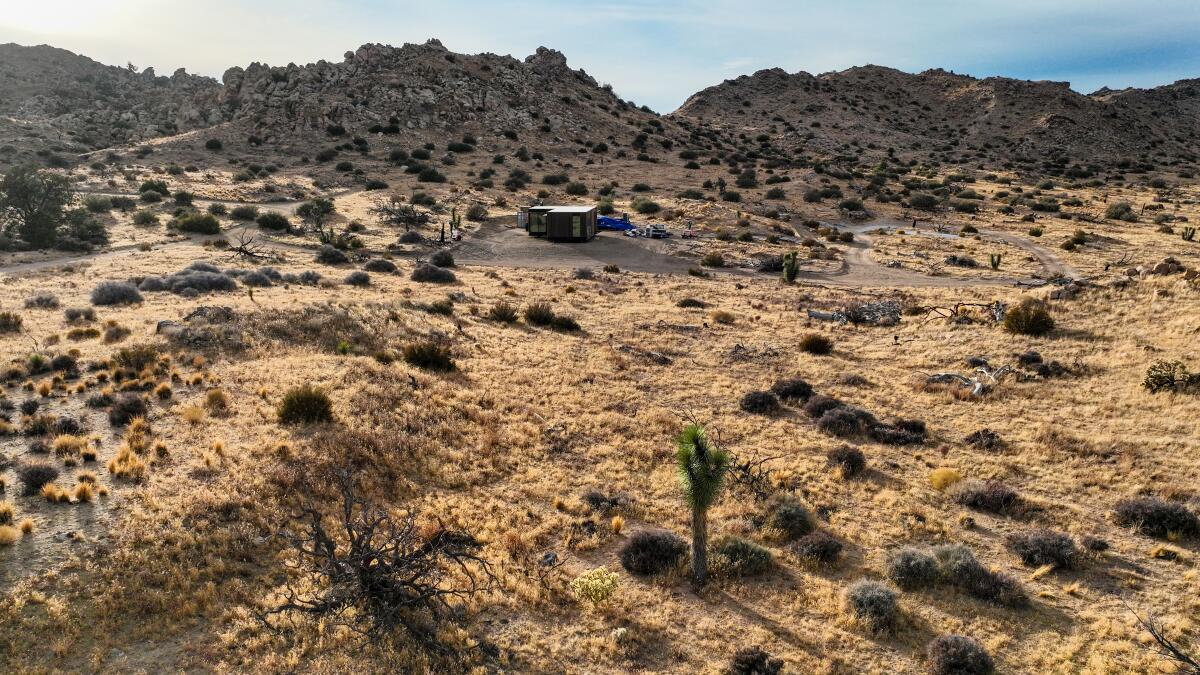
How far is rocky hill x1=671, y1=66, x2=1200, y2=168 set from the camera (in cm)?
11256

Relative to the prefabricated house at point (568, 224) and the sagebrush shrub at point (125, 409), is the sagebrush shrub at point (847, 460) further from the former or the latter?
the prefabricated house at point (568, 224)

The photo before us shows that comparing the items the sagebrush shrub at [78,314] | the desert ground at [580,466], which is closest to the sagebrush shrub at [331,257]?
the desert ground at [580,466]

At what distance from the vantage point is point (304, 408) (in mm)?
17359

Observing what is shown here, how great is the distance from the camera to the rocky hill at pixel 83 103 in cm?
7850

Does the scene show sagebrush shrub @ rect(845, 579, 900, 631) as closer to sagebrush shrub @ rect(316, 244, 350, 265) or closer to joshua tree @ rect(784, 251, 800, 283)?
joshua tree @ rect(784, 251, 800, 283)

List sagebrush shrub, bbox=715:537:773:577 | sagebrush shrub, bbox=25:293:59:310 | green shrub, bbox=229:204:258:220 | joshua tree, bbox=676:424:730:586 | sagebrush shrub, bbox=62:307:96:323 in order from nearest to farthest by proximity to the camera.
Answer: joshua tree, bbox=676:424:730:586 → sagebrush shrub, bbox=715:537:773:577 → sagebrush shrub, bbox=62:307:96:323 → sagebrush shrub, bbox=25:293:59:310 → green shrub, bbox=229:204:258:220

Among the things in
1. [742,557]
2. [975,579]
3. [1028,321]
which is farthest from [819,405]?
[1028,321]

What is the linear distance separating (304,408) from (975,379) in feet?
80.6

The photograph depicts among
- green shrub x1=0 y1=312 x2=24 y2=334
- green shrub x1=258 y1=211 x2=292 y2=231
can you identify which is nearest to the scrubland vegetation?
green shrub x1=0 y1=312 x2=24 y2=334

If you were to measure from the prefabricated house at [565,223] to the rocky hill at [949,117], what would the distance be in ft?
223

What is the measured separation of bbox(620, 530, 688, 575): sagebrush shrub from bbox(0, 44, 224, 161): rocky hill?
3380 inches

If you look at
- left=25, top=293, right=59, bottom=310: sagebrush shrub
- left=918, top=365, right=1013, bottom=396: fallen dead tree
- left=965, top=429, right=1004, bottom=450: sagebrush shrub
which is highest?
left=25, top=293, right=59, bottom=310: sagebrush shrub

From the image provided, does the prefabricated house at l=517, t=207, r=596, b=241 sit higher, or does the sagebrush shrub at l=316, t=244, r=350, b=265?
the prefabricated house at l=517, t=207, r=596, b=241

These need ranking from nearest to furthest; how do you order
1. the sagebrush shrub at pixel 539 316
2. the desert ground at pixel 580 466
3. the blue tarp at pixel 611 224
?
the desert ground at pixel 580 466
the sagebrush shrub at pixel 539 316
the blue tarp at pixel 611 224
